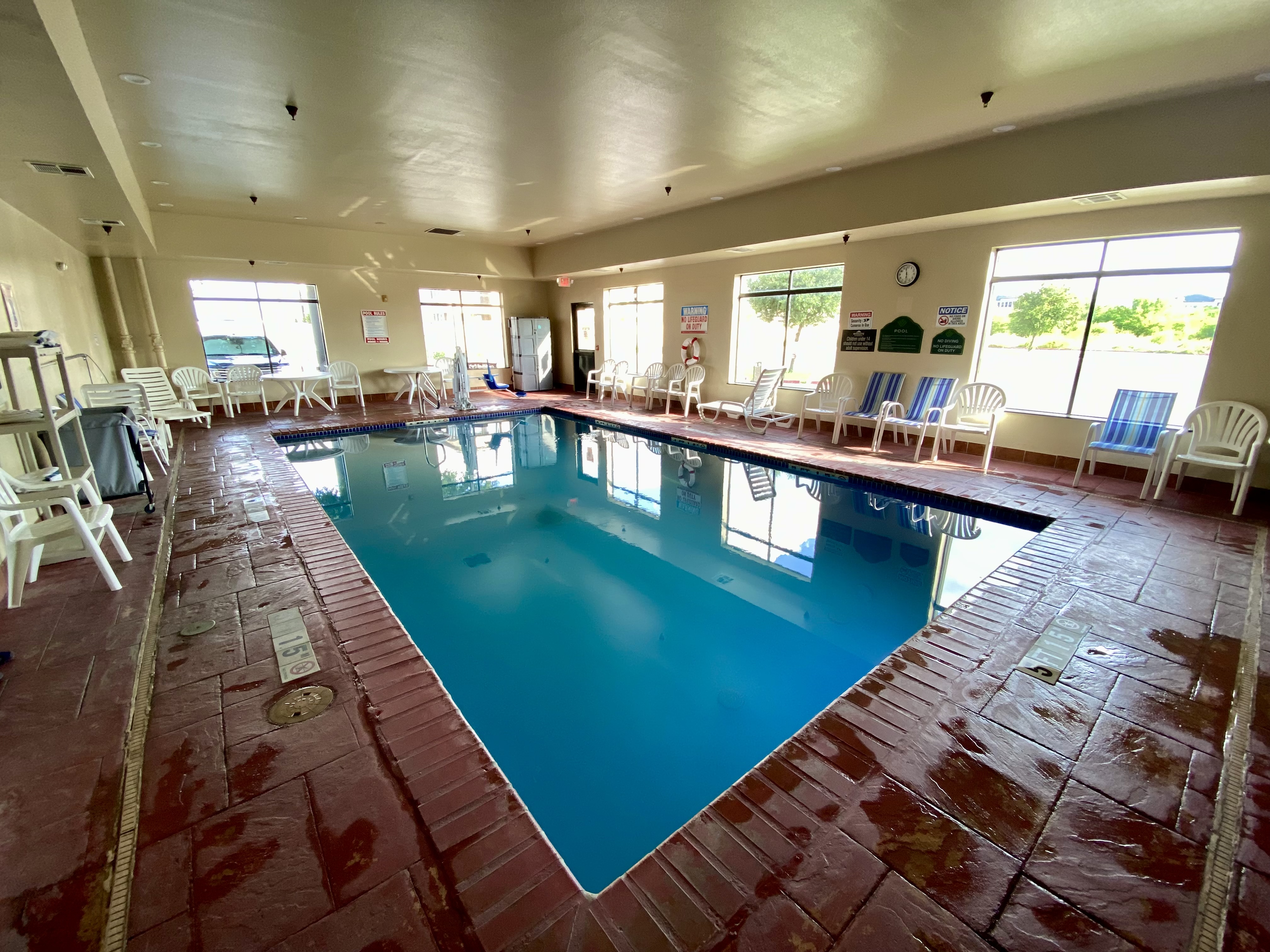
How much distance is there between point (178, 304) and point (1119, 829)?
10931 millimetres

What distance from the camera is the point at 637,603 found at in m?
3.44

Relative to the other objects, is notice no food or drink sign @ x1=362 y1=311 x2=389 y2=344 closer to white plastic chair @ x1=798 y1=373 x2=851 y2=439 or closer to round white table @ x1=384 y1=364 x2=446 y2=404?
round white table @ x1=384 y1=364 x2=446 y2=404

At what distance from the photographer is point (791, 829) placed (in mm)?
1498

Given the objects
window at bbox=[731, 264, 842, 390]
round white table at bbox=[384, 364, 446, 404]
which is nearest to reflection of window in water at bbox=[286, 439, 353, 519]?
round white table at bbox=[384, 364, 446, 404]

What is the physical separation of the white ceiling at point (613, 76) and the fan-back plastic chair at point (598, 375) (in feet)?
16.2

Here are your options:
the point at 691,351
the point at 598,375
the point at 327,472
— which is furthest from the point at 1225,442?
the point at 598,375

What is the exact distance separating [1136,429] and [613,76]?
5.06 metres

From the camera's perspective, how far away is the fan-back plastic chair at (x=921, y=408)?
18.9 feet

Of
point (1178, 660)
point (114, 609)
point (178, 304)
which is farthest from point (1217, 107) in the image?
point (178, 304)

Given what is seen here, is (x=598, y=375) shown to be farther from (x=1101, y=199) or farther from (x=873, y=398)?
(x=1101, y=199)

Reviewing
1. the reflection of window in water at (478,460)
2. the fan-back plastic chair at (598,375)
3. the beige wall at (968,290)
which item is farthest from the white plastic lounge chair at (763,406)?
the reflection of window in water at (478,460)

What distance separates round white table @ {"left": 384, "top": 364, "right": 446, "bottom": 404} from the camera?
968 cm

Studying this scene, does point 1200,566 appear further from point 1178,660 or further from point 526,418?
point 526,418

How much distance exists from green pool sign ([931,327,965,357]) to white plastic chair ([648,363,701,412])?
11.1ft
